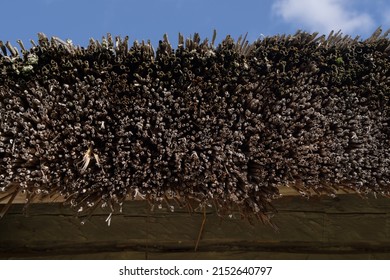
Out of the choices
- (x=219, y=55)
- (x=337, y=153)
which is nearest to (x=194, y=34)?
(x=219, y=55)

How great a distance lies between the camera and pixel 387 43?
161 inches

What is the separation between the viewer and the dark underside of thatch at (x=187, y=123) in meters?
3.70

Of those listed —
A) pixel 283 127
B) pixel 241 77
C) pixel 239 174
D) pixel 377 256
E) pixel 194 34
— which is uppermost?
pixel 194 34

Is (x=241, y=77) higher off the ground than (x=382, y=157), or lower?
higher

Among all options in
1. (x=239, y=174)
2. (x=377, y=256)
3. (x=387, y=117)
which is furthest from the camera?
(x=377, y=256)

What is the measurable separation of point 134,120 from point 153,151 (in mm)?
218

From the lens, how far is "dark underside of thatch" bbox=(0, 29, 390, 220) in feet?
12.1

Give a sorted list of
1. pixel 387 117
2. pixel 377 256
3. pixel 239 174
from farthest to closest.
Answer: pixel 377 256, pixel 387 117, pixel 239 174

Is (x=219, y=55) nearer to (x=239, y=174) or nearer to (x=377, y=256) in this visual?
(x=239, y=174)

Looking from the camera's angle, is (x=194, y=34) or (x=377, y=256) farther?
(x=377, y=256)

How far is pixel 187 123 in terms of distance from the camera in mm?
3727

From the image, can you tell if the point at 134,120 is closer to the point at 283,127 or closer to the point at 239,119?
the point at 239,119

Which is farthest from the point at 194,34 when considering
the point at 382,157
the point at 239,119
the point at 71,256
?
the point at 71,256

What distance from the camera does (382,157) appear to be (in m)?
3.90
